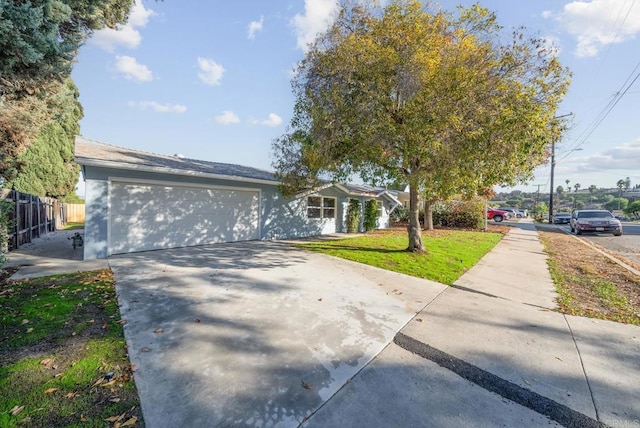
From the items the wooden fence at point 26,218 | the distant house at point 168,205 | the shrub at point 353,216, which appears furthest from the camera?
the shrub at point 353,216

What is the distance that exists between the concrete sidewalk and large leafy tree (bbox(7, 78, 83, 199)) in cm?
2087

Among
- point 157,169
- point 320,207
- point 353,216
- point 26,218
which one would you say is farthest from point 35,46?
point 353,216

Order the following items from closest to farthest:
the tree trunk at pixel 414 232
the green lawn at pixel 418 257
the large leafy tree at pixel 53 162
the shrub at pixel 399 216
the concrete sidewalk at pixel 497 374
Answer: the concrete sidewalk at pixel 497 374 < the green lawn at pixel 418 257 < the tree trunk at pixel 414 232 < the large leafy tree at pixel 53 162 < the shrub at pixel 399 216

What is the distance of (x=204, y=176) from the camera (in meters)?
→ 9.87

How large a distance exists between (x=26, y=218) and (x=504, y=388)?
1470cm

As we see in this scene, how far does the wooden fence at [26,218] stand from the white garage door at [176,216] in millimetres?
2253

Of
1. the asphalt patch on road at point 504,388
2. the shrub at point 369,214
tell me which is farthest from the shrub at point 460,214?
the asphalt patch on road at point 504,388

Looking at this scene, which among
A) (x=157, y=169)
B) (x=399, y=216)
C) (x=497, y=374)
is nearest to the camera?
(x=497, y=374)

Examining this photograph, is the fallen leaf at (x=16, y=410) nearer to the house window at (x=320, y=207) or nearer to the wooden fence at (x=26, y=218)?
the wooden fence at (x=26, y=218)

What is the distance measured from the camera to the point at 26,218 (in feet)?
34.7

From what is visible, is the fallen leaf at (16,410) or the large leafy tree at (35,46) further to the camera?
the large leafy tree at (35,46)

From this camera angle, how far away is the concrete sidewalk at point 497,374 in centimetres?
250

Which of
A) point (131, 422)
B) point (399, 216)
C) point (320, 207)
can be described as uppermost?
point (320, 207)

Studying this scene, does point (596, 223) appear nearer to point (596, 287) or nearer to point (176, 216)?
point (596, 287)
